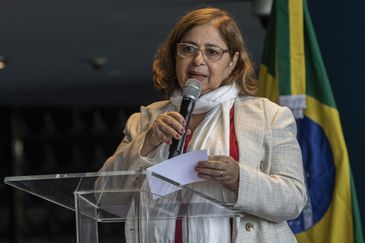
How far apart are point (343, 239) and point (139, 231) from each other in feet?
5.22

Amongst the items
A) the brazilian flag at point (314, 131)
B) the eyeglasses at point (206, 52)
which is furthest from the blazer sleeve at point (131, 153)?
the brazilian flag at point (314, 131)

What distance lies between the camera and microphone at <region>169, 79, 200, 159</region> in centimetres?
235

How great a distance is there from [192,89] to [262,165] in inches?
12.5

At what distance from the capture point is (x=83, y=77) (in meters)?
9.77

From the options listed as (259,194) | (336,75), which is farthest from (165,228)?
(336,75)

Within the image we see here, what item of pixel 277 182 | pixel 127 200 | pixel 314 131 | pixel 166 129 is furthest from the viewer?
pixel 314 131

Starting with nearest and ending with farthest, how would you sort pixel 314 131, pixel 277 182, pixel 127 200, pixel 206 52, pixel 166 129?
pixel 127 200 < pixel 166 129 < pixel 277 182 < pixel 206 52 < pixel 314 131

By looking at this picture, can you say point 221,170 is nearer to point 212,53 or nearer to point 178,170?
point 178,170

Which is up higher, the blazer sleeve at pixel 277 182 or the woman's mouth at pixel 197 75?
the woman's mouth at pixel 197 75

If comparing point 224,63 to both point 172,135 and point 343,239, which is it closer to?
point 172,135

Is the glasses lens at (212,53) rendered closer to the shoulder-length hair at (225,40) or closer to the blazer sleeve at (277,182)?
the shoulder-length hair at (225,40)

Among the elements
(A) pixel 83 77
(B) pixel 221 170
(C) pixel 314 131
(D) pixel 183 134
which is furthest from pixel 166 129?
(A) pixel 83 77

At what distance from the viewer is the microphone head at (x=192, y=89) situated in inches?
95.1

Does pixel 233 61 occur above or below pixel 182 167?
above
